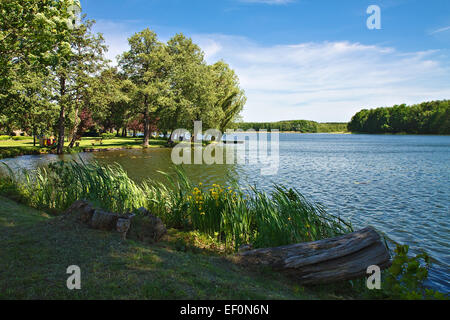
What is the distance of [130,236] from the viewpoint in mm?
6336

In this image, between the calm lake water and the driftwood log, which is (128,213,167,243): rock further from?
the calm lake water

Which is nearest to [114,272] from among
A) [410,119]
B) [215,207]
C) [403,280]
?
[215,207]

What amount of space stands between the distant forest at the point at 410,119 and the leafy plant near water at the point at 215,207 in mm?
150361

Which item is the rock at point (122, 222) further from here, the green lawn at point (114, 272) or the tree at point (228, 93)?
the tree at point (228, 93)

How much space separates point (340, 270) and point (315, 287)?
20.6 inches

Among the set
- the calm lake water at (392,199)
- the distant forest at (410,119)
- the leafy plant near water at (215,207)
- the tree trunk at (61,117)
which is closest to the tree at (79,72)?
the tree trunk at (61,117)

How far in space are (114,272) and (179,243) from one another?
2.44 m

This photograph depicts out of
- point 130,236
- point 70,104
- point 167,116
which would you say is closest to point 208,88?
point 167,116

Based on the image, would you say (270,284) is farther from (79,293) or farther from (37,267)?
(37,267)

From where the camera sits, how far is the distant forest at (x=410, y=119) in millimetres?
126488

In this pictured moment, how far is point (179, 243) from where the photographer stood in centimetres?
662

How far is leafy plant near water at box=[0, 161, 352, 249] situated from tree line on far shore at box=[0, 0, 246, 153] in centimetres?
517

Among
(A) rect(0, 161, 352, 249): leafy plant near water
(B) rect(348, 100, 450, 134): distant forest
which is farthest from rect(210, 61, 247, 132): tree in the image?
(B) rect(348, 100, 450, 134): distant forest
